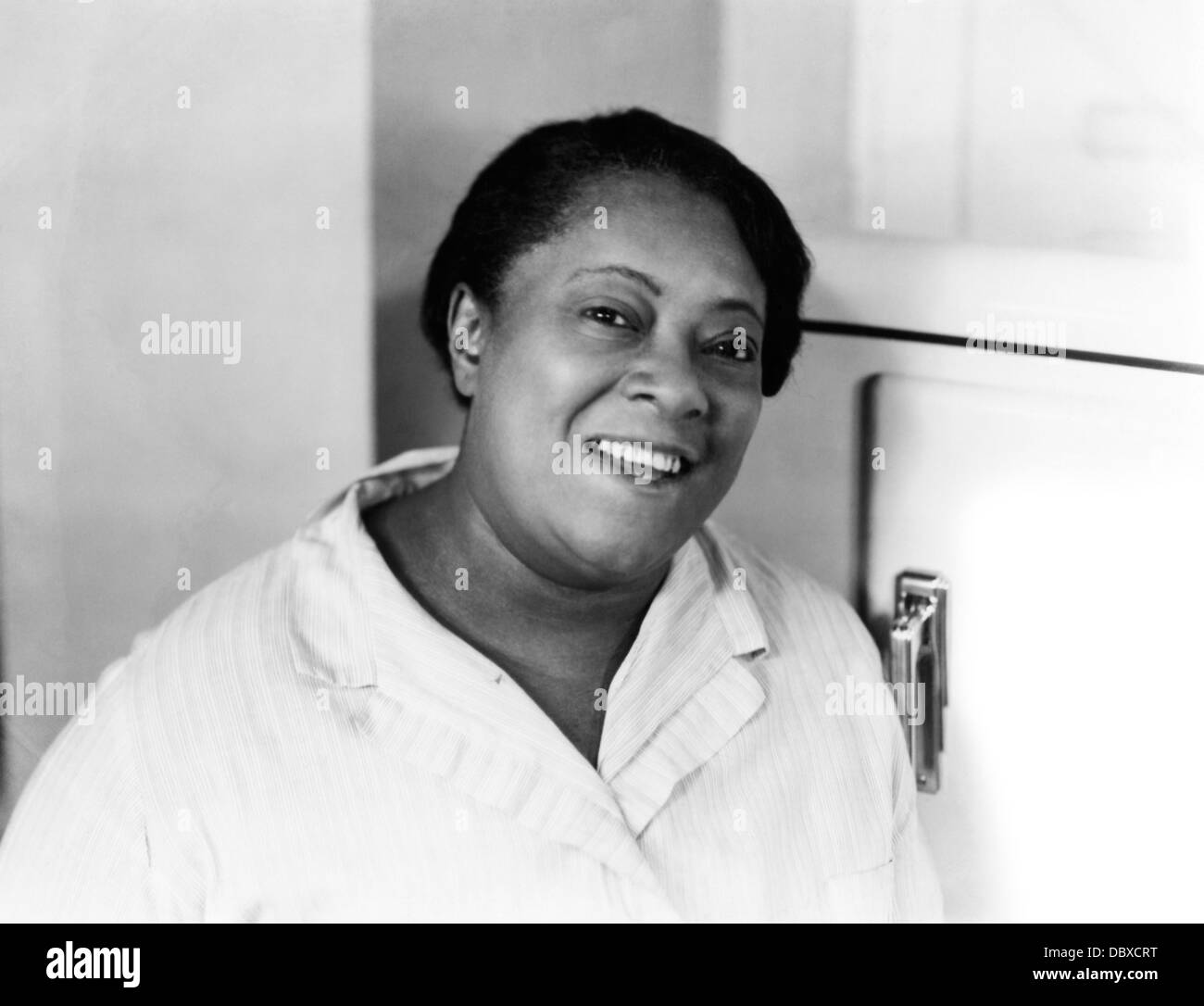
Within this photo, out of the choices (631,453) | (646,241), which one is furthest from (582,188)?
(631,453)

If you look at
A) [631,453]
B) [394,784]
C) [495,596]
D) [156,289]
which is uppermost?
[156,289]

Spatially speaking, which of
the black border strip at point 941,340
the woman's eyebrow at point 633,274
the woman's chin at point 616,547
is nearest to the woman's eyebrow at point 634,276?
the woman's eyebrow at point 633,274

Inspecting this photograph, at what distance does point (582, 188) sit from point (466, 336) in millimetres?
131

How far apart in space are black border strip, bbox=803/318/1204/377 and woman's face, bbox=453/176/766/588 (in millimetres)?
236

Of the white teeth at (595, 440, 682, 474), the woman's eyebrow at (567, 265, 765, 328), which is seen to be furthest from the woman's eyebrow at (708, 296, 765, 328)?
the white teeth at (595, 440, 682, 474)

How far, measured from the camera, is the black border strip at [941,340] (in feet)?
3.51

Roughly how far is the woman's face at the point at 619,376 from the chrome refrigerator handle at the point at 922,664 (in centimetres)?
29

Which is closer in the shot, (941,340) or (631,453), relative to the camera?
(631,453)

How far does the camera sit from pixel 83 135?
1.06m

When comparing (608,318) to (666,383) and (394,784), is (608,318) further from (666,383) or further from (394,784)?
(394,784)

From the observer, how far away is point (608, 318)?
0.94m

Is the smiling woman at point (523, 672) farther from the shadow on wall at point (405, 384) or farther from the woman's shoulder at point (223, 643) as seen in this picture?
the shadow on wall at point (405, 384)

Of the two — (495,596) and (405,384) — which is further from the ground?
(405,384)

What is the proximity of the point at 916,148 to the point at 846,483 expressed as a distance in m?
0.27
